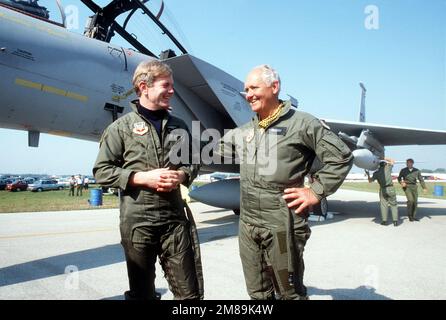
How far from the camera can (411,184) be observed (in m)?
9.47

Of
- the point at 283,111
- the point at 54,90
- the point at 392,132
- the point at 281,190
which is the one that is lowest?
the point at 281,190

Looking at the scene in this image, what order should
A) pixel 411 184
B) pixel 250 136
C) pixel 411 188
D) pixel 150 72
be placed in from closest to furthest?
pixel 150 72 < pixel 250 136 < pixel 411 188 < pixel 411 184

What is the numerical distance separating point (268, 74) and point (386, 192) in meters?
7.81

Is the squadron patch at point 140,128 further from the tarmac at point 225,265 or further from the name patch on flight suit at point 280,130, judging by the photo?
the tarmac at point 225,265

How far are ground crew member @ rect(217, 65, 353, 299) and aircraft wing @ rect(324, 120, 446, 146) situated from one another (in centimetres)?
851

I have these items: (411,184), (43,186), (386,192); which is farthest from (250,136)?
(43,186)

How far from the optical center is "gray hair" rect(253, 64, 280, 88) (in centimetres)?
217

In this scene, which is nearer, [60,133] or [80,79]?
[80,79]

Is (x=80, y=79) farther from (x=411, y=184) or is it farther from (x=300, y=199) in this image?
(x=411, y=184)

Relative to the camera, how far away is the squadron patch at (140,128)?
2.04 meters

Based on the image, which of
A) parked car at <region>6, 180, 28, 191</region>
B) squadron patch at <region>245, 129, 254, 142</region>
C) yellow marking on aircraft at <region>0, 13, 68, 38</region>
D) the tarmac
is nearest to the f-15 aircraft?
yellow marking on aircraft at <region>0, 13, 68, 38</region>

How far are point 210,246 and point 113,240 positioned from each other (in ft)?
6.40
